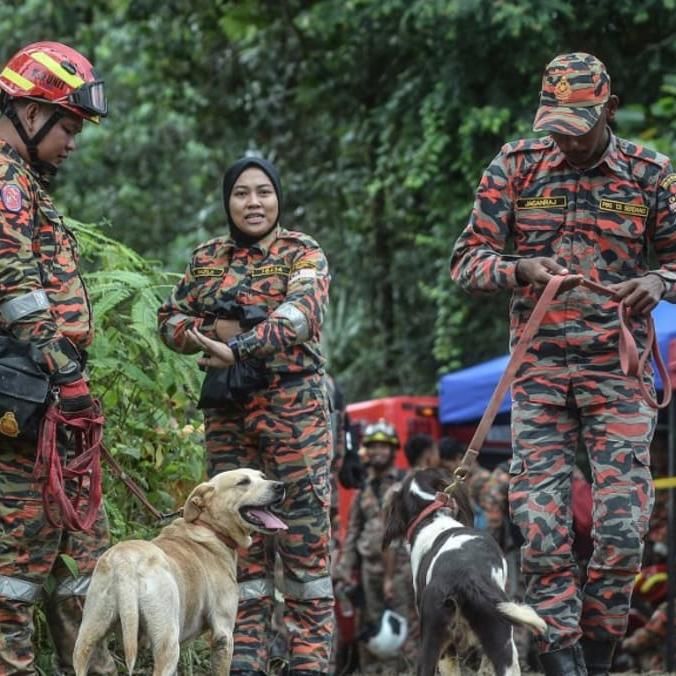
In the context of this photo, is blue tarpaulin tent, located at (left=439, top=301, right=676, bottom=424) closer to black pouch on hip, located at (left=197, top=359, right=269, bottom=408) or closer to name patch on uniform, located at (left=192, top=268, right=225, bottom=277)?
name patch on uniform, located at (left=192, top=268, right=225, bottom=277)

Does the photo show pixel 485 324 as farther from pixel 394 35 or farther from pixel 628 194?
pixel 628 194

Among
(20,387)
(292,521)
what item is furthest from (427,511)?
(20,387)

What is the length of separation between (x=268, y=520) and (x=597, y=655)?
149 cm

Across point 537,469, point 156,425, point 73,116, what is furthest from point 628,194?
point 156,425

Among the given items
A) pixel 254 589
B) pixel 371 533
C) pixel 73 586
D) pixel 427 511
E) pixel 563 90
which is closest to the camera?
pixel 73 586

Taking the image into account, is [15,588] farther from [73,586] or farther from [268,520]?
[268,520]

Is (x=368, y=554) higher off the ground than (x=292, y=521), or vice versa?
(x=292, y=521)

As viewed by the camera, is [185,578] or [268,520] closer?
[185,578]

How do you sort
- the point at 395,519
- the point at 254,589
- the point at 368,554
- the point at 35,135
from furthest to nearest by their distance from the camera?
the point at 368,554
the point at 395,519
the point at 254,589
the point at 35,135

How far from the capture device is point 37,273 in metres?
5.72

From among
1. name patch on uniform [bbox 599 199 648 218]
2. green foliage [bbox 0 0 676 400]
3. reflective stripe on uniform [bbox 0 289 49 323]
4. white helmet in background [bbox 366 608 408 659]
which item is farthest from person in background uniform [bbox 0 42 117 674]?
green foliage [bbox 0 0 676 400]

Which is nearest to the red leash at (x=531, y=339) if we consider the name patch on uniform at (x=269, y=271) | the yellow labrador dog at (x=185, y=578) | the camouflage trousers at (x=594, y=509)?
the camouflage trousers at (x=594, y=509)

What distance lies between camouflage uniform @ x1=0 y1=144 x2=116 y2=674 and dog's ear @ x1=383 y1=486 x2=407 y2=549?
1793mm

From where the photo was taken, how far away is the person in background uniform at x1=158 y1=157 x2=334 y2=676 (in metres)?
6.75
